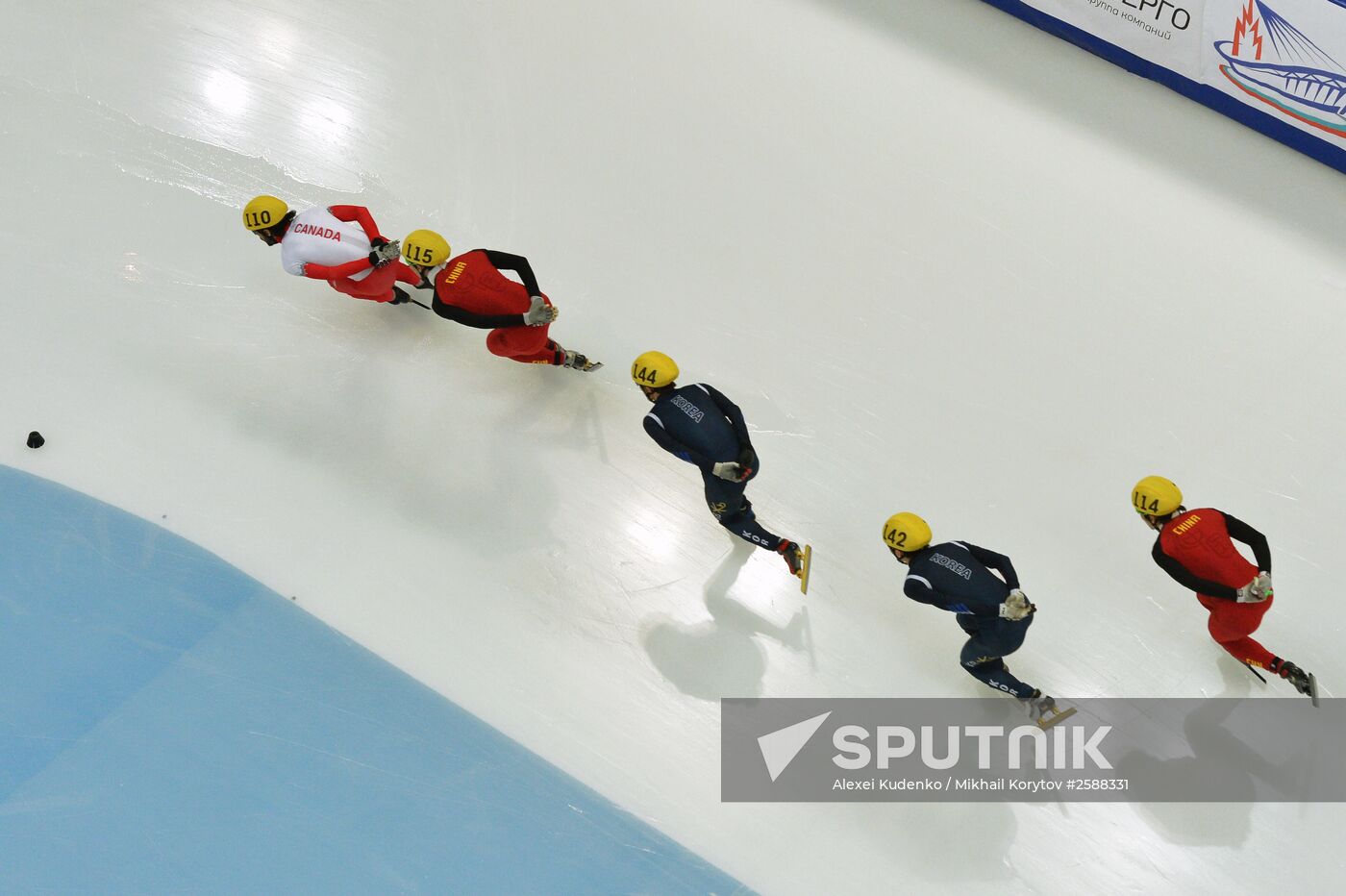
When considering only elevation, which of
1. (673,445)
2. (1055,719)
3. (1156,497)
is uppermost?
(1156,497)

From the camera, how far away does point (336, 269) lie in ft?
20.2

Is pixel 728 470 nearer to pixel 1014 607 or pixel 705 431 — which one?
pixel 705 431

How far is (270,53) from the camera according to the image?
774cm

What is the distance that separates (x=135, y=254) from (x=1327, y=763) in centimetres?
694

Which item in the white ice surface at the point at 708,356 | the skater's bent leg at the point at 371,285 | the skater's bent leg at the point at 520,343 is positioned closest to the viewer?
the white ice surface at the point at 708,356

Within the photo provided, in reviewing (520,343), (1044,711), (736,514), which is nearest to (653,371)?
(736,514)

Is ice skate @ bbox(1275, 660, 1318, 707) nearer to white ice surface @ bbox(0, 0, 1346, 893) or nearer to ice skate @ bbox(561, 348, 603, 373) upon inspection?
white ice surface @ bbox(0, 0, 1346, 893)

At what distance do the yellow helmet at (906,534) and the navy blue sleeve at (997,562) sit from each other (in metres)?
0.22

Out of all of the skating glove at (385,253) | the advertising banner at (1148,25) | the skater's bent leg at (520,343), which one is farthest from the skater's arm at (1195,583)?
the skating glove at (385,253)

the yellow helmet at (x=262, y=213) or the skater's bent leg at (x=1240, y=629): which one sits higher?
the skater's bent leg at (x=1240, y=629)

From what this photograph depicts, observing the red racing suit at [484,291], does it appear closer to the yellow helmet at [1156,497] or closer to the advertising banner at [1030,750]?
the advertising banner at [1030,750]

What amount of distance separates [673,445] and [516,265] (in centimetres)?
133

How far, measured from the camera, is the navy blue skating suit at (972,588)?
16.2ft

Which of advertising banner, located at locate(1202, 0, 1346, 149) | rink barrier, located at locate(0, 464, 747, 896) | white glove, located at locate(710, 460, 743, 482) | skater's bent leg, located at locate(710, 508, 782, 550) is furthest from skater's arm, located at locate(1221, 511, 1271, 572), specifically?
advertising banner, located at locate(1202, 0, 1346, 149)
